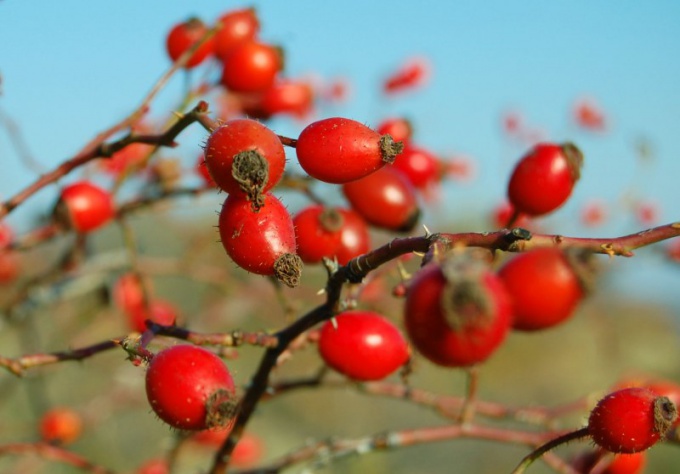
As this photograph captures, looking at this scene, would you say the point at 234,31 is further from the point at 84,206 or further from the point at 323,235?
the point at 323,235

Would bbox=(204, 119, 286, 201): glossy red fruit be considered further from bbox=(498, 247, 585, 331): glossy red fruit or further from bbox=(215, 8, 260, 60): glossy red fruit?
bbox=(215, 8, 260, 60): glossy red fruit

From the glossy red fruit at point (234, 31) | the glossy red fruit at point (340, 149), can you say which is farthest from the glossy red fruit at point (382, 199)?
the glossy red fruit at point (234, 31)

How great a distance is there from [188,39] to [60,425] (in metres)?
1.60

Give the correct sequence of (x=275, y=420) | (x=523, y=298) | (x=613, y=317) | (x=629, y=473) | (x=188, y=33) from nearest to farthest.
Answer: (x=523, y=298) → (x=629, y=473) → (x=188, y=33) → (x=275, y=420) → (x=613, y=317)

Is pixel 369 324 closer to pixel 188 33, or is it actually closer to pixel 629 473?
pixel 629 473

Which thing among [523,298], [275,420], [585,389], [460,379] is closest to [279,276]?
[523,298]

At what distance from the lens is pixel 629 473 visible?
1.57 metres

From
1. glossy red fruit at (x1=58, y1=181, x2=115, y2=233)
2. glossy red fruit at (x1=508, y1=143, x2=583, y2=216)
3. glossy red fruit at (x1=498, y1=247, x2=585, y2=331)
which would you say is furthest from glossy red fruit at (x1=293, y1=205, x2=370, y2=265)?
glossy red fruit at (x1=58, y1=181, x2=115, y2=233)

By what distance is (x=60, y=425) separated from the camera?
2.77 metres

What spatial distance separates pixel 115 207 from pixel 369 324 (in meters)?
1.10

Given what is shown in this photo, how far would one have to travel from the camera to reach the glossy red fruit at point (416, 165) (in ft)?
6.36

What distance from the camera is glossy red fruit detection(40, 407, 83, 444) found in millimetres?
2752

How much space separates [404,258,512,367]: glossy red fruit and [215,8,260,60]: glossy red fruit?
153cm

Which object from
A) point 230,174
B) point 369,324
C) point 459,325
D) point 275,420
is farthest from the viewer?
point 275,420
